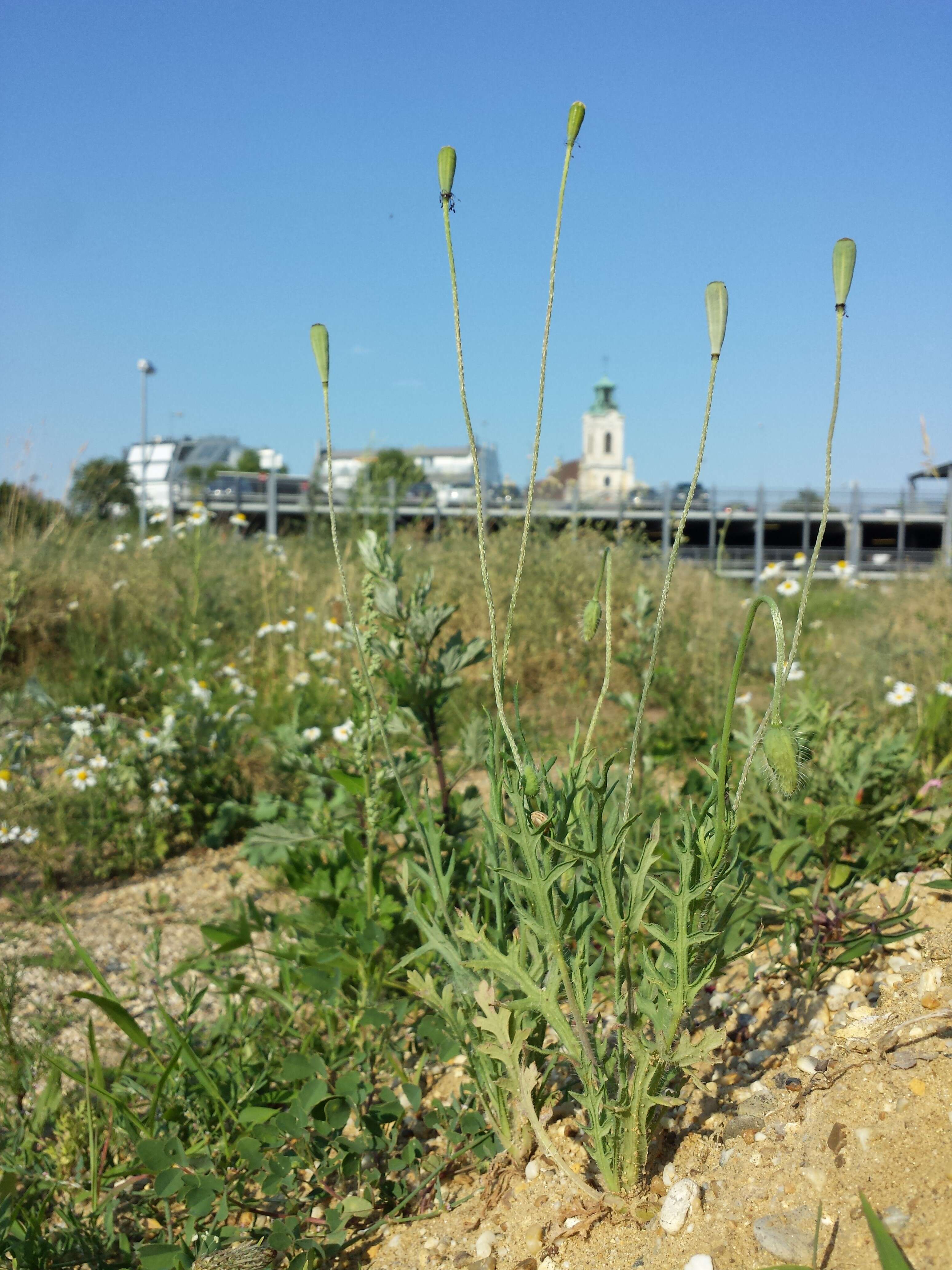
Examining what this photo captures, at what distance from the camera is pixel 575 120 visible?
103cm

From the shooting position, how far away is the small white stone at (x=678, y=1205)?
1159 mm

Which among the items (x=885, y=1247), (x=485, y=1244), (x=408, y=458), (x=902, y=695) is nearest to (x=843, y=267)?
(x=885, y=1247)

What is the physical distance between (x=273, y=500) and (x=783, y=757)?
50.0 feet

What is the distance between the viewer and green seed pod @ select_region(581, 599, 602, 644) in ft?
4.19

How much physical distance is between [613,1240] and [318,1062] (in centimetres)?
60

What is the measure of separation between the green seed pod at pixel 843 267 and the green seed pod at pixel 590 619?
1.59 feet

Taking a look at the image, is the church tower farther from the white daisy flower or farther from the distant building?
the white daisy flower

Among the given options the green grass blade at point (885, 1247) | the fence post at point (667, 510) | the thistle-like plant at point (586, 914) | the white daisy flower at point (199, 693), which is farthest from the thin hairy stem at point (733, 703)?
the fence post at point (667, 510)

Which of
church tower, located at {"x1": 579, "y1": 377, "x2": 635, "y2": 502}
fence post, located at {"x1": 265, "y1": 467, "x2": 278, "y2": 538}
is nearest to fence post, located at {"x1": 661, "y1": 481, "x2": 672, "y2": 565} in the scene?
fence post, located at {"x1": 265, "y1": 467, "x2": 278, "y2": 538}

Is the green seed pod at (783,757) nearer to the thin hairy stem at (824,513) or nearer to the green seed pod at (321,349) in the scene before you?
the thin hairy stem at (824,513)

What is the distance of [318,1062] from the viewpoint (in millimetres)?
1583

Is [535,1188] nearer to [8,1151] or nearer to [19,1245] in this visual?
[19,1245]

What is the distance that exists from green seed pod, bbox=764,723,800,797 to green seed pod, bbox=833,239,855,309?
0.51 meters

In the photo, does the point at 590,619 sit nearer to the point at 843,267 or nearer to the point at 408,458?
the point at 843,267
